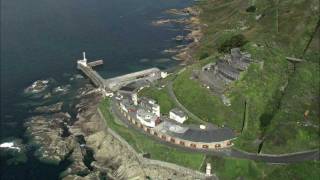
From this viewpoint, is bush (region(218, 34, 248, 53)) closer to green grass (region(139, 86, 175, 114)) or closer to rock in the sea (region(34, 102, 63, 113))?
green grass (region(139, 86, 175, 114))

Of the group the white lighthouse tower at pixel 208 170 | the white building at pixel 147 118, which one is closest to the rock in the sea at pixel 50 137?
the white building at pixel 147 118

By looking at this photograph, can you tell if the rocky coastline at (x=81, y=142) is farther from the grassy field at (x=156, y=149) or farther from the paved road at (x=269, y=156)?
the paved road at (x=269, y=156)

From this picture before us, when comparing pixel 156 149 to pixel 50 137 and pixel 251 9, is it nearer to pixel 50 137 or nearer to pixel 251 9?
pixel 50 137

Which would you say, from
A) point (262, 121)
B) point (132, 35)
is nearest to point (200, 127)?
point (262, 121)

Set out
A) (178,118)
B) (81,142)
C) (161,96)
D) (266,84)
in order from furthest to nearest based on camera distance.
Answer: (161,96) < (266,84) < (81,142) < (178,118)

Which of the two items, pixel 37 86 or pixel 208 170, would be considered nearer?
pixel 208 170

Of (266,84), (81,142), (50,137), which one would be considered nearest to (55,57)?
(50,137)
